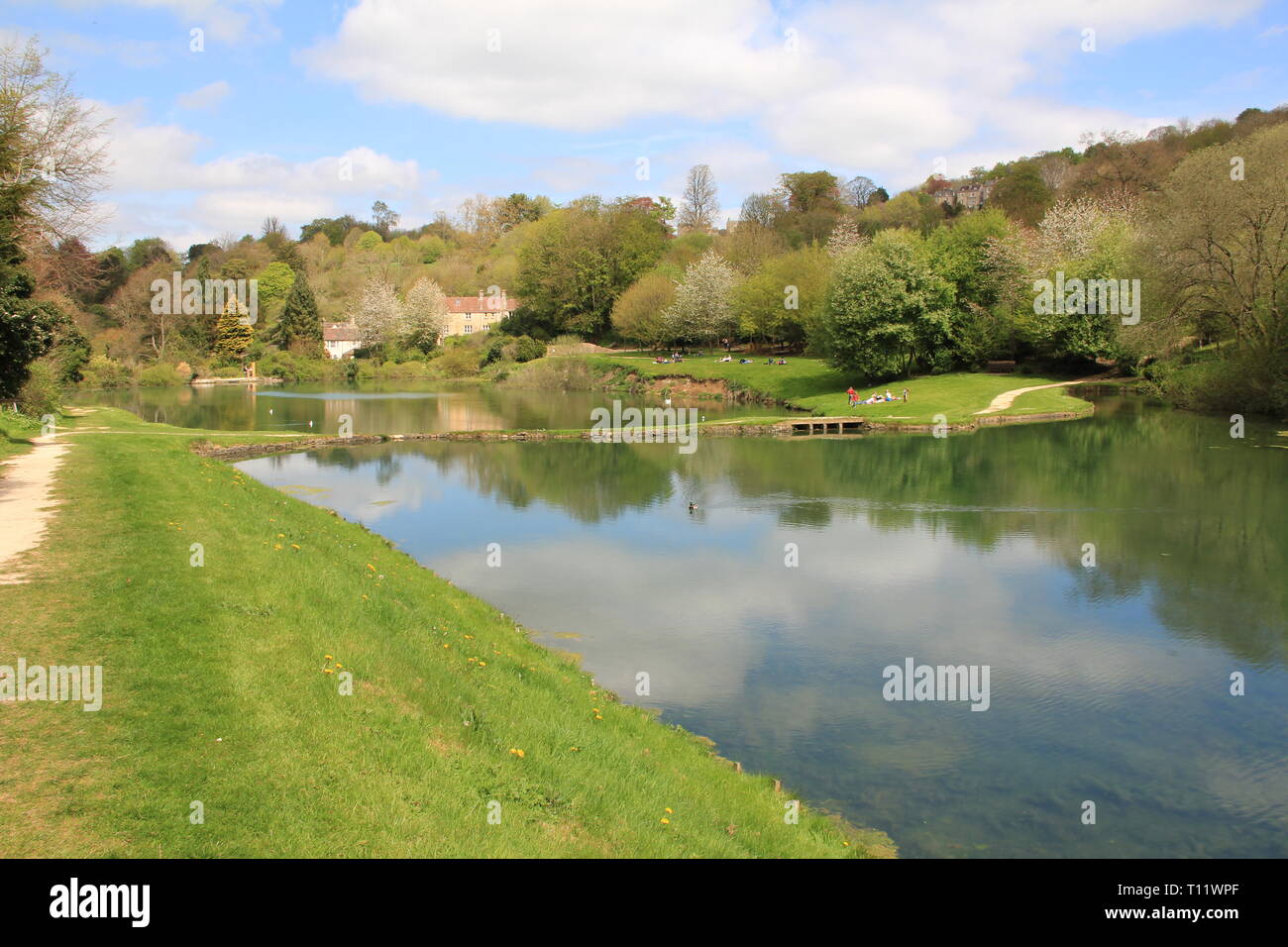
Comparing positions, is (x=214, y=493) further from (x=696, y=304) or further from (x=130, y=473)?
(x=696, y=304)

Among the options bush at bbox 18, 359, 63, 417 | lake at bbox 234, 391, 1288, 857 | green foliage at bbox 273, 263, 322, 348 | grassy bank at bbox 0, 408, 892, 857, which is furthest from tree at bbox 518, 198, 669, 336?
grassy bank at bbox 0, 408, 892, 857

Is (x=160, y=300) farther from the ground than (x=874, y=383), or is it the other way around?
(x=160, y=300)

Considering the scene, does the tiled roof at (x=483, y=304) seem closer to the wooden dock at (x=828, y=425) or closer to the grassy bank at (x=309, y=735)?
the wooden dock at (x=828, y=425)

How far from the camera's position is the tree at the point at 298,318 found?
9762cm

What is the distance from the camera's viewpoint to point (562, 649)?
50.3 ft

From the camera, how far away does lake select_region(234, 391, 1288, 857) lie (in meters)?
10.6

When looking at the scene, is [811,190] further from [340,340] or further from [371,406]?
[371,406]

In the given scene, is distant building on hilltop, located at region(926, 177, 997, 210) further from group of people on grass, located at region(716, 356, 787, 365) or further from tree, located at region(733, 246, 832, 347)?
group of people on grass, located at region(716, 356, 787, 365)

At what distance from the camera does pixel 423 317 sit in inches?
3962

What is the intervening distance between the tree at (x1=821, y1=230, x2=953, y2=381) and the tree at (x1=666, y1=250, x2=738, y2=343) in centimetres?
2121

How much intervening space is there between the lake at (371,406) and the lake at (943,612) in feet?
57.0

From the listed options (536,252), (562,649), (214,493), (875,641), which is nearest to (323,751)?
(562,649)

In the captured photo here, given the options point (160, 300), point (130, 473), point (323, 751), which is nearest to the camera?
point (323, 751)
